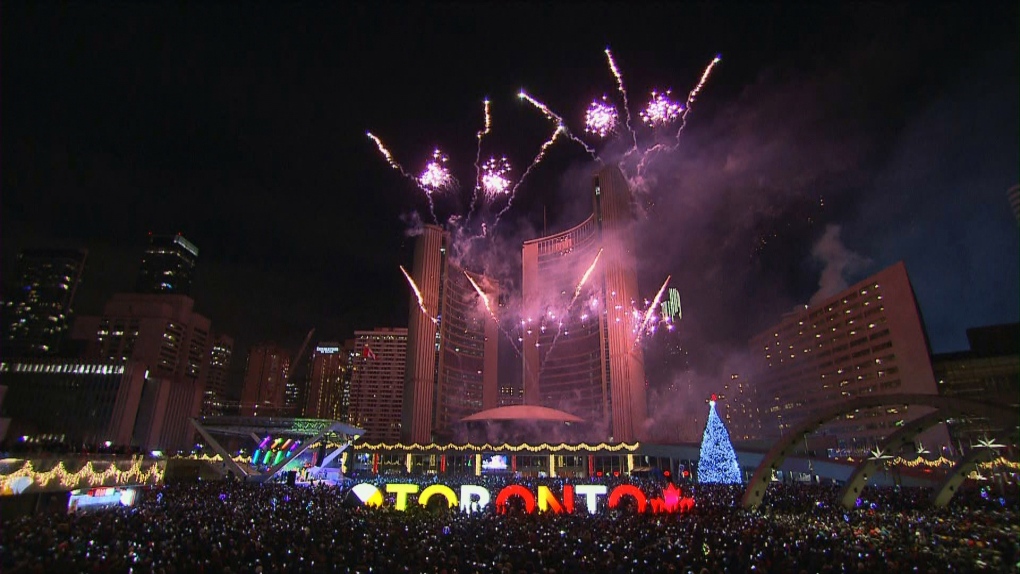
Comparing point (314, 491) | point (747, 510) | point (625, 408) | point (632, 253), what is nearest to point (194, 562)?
point (314, 491)

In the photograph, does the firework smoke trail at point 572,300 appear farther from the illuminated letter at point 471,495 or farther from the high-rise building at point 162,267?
the high-rise building at point 162,267

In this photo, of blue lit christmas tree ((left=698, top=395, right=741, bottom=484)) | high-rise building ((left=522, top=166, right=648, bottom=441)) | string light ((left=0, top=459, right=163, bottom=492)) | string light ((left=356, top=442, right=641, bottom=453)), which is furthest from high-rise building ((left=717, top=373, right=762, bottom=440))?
string light ((left=0, top=459, right=163, bottom=492))

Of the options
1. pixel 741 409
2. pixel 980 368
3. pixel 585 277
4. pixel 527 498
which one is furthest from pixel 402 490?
pixel 741 409

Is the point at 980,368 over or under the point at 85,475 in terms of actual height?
over

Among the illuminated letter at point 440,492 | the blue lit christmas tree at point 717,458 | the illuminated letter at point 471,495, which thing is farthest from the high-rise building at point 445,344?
the illuminated letter at point 471,495

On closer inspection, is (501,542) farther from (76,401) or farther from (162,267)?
(162,267)

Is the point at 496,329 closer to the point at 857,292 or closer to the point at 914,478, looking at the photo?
the point at 857,292
